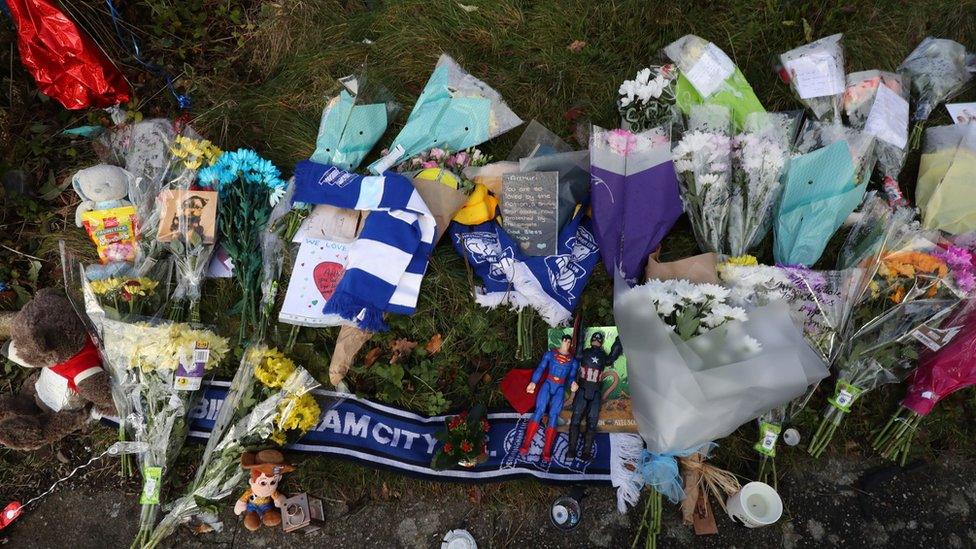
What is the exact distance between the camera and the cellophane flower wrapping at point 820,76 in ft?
10.3

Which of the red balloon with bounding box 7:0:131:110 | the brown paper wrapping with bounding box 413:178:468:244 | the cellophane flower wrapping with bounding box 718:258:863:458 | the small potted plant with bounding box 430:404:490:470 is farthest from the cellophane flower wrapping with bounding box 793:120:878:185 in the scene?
the red balloon with bounding box 7:0:131:110

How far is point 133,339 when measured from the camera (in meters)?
2.62

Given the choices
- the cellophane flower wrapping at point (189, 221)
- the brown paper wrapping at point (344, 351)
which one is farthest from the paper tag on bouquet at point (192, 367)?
the brown paper wrapping at point (344, 351)

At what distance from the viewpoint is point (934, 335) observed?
250cm

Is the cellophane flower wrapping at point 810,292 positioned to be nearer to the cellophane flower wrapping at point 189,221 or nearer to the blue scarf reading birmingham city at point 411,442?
→ the blue scarf reading birmingham city at point 411,442

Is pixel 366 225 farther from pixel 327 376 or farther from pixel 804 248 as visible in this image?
pixel 804 248

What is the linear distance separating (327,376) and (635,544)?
188cm

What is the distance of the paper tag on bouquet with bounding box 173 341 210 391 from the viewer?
2.71m

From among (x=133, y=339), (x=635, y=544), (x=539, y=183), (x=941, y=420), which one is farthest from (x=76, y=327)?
(x=941, y=420)

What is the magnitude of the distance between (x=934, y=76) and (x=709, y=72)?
1.45 meters

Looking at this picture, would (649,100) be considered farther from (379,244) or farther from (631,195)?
(379,244)

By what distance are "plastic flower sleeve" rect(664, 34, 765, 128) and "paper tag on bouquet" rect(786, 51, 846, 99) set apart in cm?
30

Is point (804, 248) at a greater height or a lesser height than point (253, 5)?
lesser

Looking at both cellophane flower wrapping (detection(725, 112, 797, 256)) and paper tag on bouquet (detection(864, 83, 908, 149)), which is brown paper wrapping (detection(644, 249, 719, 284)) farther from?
paper tag on bouquet (detection(864, 83, 908, 149))
